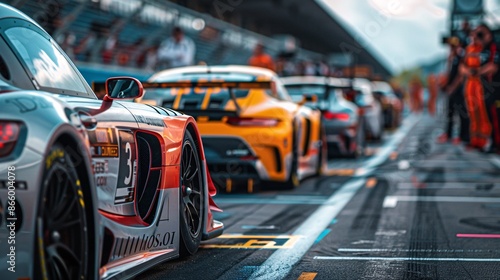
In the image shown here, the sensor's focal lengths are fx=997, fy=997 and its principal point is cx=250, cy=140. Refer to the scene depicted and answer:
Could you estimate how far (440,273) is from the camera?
224 inches

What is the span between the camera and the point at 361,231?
7812mm

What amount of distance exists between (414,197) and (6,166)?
7.58 metres

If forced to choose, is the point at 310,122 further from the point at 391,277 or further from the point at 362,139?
the point at 391,277

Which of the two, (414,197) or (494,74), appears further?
(494,74)

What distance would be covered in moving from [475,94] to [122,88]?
16.4m

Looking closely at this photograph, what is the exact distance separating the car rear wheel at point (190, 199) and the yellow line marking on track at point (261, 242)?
576 millimetres

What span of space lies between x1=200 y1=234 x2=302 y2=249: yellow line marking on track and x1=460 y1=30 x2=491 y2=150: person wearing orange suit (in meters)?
13.4

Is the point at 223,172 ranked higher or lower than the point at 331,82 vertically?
lower

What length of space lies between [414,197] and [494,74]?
999 centimetres

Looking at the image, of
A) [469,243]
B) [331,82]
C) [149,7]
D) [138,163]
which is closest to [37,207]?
[138,163]

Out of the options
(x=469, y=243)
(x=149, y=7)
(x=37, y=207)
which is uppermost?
(x=149, y=7)

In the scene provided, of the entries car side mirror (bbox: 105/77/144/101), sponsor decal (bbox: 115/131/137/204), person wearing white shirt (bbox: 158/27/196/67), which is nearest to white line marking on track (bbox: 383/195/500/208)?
sponsor decal (bbox: 115/131/137/204)

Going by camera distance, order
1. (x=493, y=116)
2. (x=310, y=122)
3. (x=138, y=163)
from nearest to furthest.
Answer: (x=138, y=163), (x=310, y=122), (x=493, y=116)

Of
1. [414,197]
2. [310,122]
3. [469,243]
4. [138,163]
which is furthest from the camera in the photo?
[310,122]
